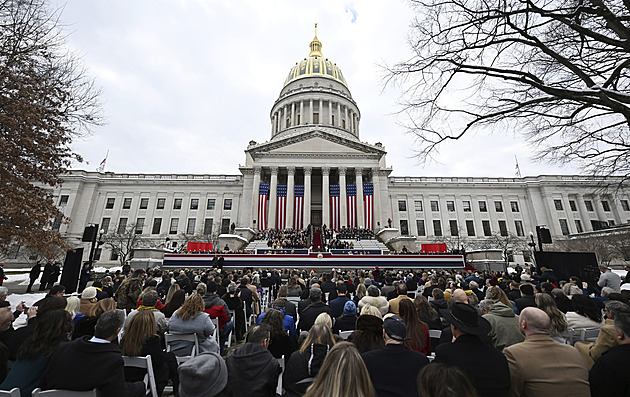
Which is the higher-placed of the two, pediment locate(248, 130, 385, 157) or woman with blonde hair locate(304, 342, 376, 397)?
pediment locate(248, 130, 385, 157)

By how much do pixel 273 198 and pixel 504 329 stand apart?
3709cm

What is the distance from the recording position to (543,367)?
8.93ft

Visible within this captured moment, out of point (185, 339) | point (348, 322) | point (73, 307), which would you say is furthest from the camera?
point (73, 307)

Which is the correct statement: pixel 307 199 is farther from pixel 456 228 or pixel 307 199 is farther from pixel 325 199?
pixel 456 228

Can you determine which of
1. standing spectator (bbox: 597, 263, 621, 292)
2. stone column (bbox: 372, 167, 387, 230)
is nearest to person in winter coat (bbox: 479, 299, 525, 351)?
standing spectator (bbox: 597, 263, 621, 292)

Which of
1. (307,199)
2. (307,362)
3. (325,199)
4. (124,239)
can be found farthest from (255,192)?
→ (307,362)

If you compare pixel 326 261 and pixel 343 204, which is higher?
pixel 343 204

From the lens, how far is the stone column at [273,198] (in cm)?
3882

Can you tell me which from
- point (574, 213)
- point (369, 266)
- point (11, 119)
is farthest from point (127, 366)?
point (574, 213)

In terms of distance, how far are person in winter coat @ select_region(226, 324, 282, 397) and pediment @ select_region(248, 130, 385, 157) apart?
132 ft

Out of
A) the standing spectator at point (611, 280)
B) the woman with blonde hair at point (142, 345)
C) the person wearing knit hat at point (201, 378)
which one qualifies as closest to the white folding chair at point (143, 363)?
the woman with blonde hair at point (142, 345)

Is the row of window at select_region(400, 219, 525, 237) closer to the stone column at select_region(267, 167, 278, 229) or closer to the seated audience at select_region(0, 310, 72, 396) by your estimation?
the stone column at select_region(267, 167, 278, 229)

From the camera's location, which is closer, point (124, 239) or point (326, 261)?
point (326, 261)

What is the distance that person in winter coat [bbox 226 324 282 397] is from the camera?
3.03m
